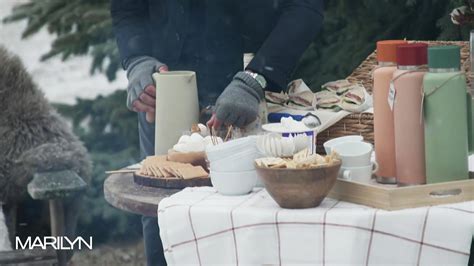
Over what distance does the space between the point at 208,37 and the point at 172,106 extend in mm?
580

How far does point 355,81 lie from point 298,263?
928 mm

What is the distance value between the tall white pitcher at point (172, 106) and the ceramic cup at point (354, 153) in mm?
484

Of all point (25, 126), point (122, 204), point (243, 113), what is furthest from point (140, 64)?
point (25, 126)

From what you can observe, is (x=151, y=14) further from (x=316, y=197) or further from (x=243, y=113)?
(x=316, y=197)

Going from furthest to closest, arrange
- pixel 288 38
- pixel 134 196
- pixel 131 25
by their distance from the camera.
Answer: pixel 131 25 → pixel 288 38 → pixel 134 196

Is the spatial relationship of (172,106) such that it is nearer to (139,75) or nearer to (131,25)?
(139,75)

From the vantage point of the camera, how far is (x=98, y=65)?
4.33 meters

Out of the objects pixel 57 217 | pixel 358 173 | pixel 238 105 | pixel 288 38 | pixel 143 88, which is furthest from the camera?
pixel 57 217

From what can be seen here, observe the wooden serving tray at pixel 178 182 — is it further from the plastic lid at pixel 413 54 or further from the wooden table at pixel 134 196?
the plastic lid at pixel 413 54

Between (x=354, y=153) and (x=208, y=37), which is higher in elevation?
(x=208, y=37)

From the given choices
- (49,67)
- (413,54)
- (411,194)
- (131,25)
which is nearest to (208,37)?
(131,25)

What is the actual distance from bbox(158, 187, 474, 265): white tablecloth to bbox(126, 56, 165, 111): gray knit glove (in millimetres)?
548

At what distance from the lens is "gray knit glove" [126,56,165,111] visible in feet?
7.82

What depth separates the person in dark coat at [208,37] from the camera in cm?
251
